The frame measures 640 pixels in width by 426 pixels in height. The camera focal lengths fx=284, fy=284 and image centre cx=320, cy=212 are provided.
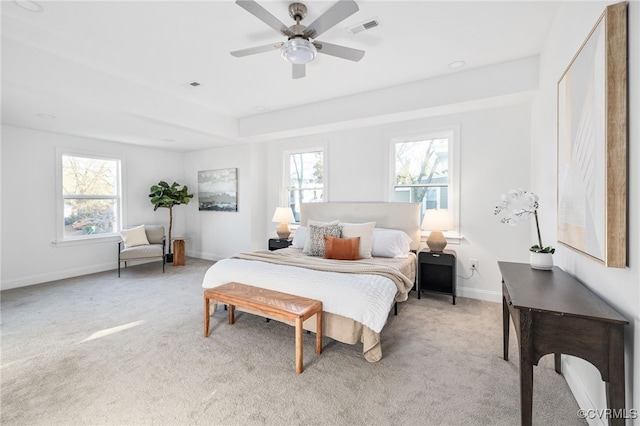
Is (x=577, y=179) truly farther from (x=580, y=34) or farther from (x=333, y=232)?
(x=333, y=232)

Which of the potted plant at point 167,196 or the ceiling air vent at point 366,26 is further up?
the ceiling air vent at point 366,26

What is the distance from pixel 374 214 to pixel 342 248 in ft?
3.54

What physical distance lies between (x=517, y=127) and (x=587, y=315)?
3024 millimetres

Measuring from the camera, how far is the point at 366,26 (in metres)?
2.45

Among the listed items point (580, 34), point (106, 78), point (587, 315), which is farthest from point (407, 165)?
point (106, 78)

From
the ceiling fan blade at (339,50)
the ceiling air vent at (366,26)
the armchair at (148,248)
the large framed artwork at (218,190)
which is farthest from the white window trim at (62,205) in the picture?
the ceiling air vent at (366,26)

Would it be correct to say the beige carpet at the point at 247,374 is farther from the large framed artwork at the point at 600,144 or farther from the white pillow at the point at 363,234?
the large framed artwork at the point at 600,144

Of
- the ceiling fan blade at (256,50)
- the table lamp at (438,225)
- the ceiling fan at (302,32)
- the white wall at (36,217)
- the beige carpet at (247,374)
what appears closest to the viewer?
the beige carpet at (247,374)

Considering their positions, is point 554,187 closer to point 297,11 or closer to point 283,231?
point 297,11

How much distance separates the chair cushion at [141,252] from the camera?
481 cm

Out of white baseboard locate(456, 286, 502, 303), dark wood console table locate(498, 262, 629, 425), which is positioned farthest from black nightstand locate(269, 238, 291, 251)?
dark wood console table locate(498, 262, 629, 425)

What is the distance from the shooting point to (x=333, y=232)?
3.79 metres

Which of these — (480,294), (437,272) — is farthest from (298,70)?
(480,294)

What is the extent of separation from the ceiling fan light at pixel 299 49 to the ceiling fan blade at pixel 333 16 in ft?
0.26
